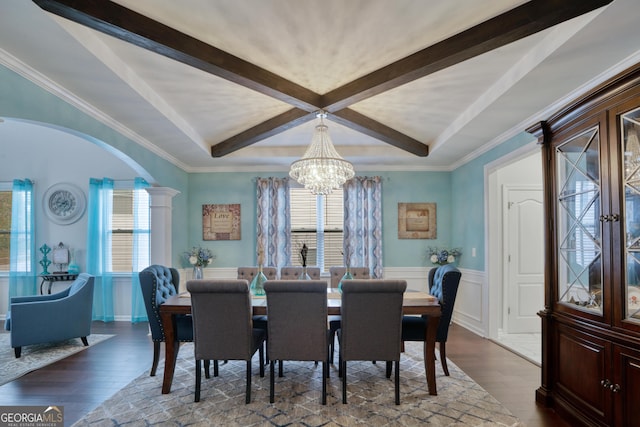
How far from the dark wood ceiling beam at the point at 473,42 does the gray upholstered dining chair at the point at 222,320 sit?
1.98m

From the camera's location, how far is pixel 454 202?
596 centimetres

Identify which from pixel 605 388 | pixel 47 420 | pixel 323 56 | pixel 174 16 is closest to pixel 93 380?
pixel 47 420

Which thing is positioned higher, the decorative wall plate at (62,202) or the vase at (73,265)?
the decorative wall plate at (62,202)

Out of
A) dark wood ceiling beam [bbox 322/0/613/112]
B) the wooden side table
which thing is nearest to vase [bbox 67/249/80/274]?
the wooden side table

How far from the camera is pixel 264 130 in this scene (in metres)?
4.39

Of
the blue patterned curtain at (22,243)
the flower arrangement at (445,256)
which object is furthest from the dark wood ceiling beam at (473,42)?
the blue patterned curtain at (22,243)

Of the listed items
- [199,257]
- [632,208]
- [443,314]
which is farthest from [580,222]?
[199,257]

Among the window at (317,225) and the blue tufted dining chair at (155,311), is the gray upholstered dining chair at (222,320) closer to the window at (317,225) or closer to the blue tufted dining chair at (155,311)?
the blue tufted dining chair at (155,311)

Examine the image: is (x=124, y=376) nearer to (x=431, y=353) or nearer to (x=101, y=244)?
(x=431, y=353)

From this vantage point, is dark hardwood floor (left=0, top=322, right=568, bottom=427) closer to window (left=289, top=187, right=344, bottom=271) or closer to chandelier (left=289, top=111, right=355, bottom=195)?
chandelier (left=289, top=111, right=355, bottom=195)

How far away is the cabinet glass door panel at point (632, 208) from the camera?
6.53 ft

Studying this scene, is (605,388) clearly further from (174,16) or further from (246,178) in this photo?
(246,178)

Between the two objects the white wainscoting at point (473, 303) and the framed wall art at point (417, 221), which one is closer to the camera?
the white wainscoting at point (473, 303)

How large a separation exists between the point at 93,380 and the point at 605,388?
3928mm
